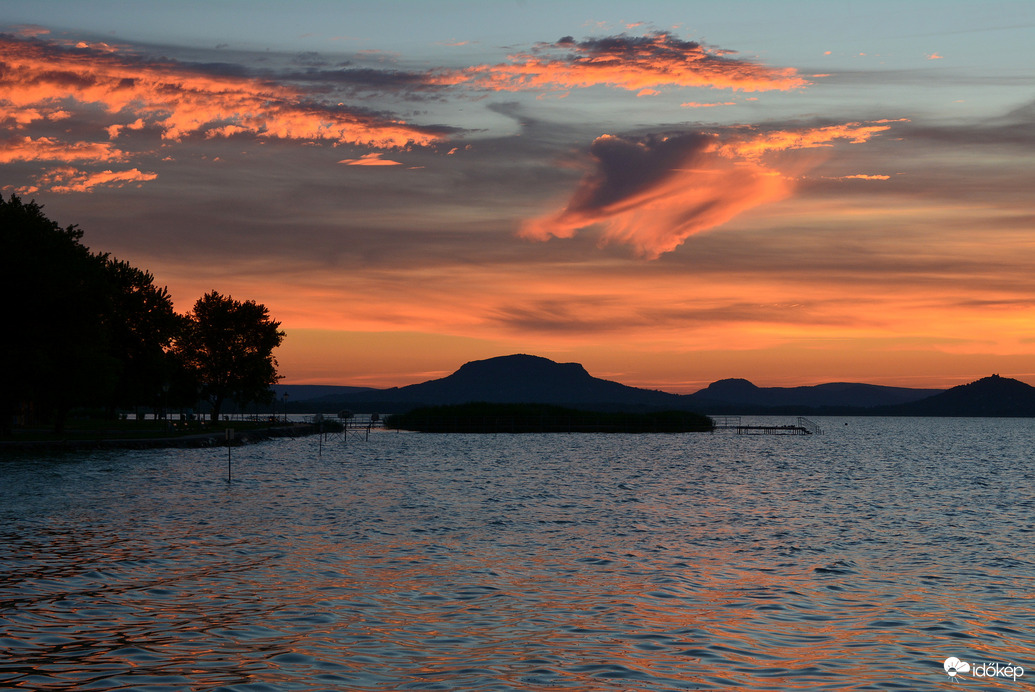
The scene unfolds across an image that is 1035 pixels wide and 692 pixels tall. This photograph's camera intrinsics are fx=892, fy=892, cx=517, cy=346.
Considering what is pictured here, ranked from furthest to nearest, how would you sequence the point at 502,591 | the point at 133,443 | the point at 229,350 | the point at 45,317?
the point at 229,350
the point at 133,443
the point at 45,317
the point at 502,591

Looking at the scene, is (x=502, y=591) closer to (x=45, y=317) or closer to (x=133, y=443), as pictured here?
(x=45, y=317)

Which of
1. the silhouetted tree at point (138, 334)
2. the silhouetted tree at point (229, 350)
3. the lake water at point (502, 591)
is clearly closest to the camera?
the lake water at point (502, 591)

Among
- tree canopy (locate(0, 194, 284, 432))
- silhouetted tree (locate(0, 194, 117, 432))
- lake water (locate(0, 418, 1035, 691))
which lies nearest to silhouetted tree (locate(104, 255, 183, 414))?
tree canopy (locate(0, 194, 284, 432))

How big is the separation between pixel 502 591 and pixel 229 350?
120125 mm

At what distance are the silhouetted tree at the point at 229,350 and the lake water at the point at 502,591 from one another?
88.7 meters

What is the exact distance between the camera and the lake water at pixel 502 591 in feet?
45.3

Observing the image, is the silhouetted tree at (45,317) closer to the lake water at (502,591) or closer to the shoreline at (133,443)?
the shoreline at (133,443)

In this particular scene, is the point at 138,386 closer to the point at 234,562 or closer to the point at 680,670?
the point at 234,562

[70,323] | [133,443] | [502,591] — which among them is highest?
[70,323]

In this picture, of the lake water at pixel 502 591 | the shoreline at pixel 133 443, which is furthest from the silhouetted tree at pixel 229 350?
the lake water at pixel 502 591

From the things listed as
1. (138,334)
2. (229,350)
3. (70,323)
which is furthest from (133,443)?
(229,350)

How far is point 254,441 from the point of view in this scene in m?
109

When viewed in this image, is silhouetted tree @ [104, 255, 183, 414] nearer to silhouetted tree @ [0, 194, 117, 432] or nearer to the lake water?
silhouetted tree @ [0, 194, 117, 432]

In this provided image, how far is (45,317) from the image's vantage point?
2800 inches
